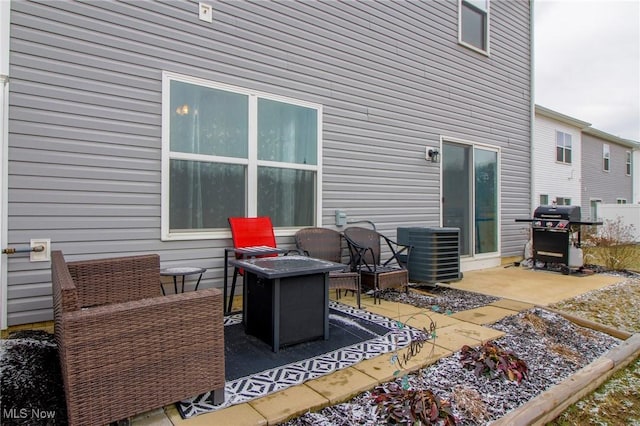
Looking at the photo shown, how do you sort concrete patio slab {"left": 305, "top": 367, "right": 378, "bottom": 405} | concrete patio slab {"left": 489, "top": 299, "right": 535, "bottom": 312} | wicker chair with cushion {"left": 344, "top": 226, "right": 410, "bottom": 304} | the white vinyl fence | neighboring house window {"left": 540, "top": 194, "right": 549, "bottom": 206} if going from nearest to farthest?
concrete patio slab {"left": 305, "top": 367, "right": 378, "bottom": 405}
concrete patio slab {"left": 489, "top": 299, "right": 535, "bottom": 312}
wicker chair with cushion {"left": 344, "top": 226, "right": 410, "bottom": 304}
the white vinyl fence
neighboring house window {"left": 540, "top": 194, "right": 549, "bottom": 206}

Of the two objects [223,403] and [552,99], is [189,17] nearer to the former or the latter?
[223,403]

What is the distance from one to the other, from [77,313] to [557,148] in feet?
51.4

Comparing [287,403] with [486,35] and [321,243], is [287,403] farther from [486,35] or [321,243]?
[486,35]

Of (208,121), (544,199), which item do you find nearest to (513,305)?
(208,121)

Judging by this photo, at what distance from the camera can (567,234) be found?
595cm

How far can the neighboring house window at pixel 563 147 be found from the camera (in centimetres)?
1355

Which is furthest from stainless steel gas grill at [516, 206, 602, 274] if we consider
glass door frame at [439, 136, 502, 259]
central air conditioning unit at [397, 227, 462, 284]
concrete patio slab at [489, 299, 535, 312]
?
concrete patio slab at [489, 299, 535, 312]

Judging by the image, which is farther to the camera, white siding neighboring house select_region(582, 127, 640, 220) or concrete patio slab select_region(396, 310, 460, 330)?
white siding neighboring house select_region(582, 127, 640, 220)

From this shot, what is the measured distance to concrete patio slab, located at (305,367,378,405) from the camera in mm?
2020

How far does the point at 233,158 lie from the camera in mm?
3895

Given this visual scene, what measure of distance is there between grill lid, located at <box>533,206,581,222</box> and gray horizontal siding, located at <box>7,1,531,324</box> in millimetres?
1710

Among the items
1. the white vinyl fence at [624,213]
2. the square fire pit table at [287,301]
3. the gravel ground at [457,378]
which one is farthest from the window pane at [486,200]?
the white vinyl fence at [624,213]

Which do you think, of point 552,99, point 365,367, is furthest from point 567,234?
point 552,99

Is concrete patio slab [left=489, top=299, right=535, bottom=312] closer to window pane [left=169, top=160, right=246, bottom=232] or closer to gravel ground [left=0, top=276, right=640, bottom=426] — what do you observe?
gravel ground [left=0, top=276, right=640, bottom=426]
